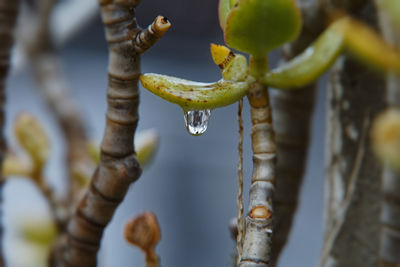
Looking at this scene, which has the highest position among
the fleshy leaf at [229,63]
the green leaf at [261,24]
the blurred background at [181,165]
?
the blurred background at [181,165]

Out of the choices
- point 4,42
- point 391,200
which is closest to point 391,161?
point 391,200

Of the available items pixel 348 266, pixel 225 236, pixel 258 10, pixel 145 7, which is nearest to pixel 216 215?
pixel 225 236

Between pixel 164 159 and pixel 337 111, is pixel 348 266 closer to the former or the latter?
pixel 337 111

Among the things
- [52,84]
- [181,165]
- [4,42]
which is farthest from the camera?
[181,165]

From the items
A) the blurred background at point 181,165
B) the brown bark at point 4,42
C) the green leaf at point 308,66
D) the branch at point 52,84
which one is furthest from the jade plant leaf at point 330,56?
the blurred background at point 181,165

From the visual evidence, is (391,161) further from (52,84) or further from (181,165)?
(181,165)

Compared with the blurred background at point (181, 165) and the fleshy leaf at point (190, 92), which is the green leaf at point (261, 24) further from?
the blurred background at point (181, 165)
